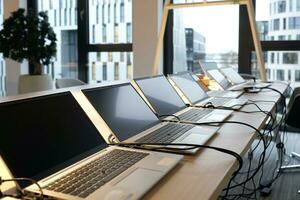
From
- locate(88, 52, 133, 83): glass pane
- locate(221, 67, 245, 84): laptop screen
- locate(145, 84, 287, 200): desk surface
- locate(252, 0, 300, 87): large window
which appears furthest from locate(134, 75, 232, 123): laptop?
locate(88, 52, 133, 83): glass pane

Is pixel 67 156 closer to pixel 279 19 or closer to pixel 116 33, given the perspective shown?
pixel 279 19

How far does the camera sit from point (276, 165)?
3.21m

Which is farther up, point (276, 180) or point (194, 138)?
point (194, 138)

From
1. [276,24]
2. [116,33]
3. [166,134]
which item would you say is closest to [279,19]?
[276,24]

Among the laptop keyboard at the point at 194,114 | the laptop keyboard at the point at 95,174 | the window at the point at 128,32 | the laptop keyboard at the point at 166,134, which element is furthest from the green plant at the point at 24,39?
the laptop keyboard at the point at 95,174

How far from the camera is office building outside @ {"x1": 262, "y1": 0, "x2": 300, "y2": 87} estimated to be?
4.41m

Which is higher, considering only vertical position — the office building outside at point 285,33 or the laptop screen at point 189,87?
the office building outside at point 285,33

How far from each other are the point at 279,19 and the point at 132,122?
3792mm

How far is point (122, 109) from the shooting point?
1339 millimetres

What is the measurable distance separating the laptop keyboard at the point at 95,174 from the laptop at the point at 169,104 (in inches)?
21.6

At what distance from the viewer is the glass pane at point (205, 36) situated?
15.5 feet

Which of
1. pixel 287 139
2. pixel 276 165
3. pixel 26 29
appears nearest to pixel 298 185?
pixel 276 165

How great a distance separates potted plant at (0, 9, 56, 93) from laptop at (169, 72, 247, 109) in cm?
292

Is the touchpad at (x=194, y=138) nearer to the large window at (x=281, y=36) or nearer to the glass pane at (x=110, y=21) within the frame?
the large window at (x=281, y=36)
